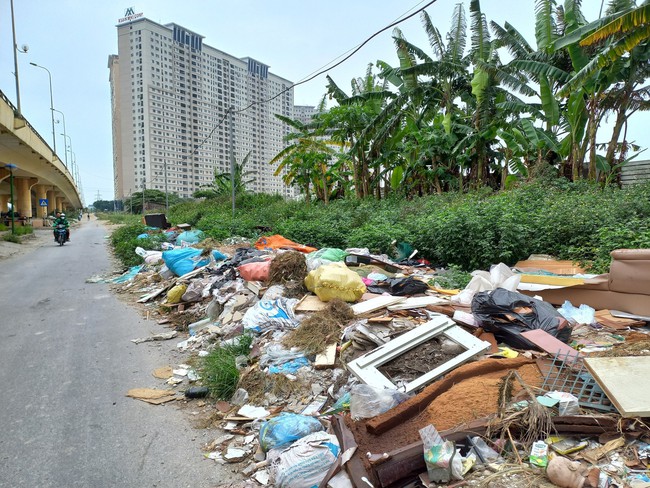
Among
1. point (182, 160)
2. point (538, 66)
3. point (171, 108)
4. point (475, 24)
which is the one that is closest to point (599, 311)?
point (538, 66)

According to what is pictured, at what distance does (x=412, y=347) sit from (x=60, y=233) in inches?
728

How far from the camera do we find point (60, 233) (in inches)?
671

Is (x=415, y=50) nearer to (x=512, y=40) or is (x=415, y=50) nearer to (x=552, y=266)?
(x=512, y=40)

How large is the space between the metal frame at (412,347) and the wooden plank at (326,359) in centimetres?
45

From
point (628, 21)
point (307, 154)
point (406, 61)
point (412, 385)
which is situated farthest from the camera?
point (307, 154)

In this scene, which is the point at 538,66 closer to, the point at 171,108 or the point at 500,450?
the point at 500,450

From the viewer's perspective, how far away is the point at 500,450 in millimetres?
2086

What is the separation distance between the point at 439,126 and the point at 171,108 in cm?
2927

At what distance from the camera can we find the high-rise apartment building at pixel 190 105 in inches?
1016

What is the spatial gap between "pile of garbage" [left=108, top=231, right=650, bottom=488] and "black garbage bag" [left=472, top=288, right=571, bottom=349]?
0.01 m

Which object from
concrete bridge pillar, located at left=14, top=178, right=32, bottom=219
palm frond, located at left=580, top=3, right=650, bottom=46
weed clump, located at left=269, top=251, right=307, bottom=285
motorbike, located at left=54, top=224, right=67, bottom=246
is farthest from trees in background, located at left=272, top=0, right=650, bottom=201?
concrete bridge pillar, located at left=14, top=178, right=32, bottom=219

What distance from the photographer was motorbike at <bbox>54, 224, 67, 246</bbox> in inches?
670

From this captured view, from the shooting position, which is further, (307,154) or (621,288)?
(307,154)

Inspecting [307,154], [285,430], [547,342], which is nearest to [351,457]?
[285,430]
